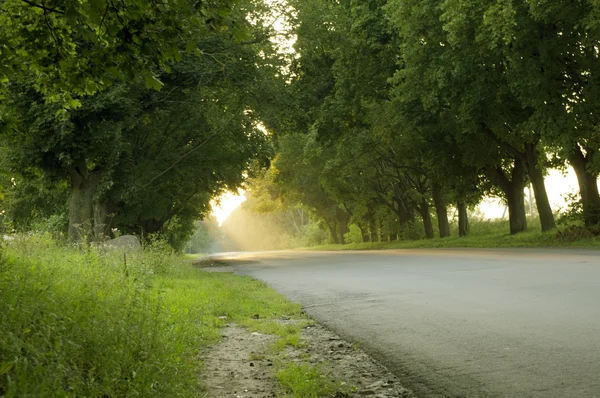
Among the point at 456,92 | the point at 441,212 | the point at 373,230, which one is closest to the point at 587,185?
the point at 456,92

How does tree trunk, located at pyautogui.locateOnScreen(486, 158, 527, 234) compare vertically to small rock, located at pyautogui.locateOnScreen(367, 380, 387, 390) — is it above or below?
above

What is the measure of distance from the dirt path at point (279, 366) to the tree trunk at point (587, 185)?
17.0 meters

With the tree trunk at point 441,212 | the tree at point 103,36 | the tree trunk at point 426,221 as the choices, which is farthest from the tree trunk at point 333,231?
the tree at point 103,36

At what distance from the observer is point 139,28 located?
6.25 meters

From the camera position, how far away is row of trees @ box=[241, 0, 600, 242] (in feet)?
63.2

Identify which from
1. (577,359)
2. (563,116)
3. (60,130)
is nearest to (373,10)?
(563,116)

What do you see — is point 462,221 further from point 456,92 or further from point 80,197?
point 80,197

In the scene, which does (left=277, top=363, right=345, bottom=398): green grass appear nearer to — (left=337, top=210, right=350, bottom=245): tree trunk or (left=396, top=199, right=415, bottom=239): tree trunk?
(left=396, top=199, right=415, bottom=239): tree trunk

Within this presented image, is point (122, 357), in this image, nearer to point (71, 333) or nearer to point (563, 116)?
point (71, 333)

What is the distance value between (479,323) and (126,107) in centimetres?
1622

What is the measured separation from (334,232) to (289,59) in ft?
133

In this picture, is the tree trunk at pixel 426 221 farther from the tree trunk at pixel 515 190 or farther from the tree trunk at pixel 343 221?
the tree trunk at pixel 343 221

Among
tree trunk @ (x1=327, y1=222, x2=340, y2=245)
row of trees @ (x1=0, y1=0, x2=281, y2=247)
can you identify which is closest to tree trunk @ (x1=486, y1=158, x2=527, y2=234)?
row of trees @ (x1=0, y1=0, x2=281, y2=247)

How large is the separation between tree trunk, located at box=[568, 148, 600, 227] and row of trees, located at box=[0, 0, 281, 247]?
12061mm
